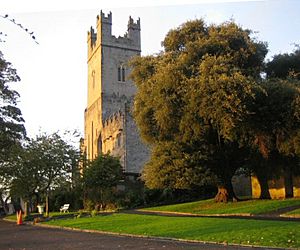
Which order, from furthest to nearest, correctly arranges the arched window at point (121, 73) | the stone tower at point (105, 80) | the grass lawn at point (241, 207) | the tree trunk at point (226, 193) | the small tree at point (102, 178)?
1. the arched window at point (121, 73)
2. the stone tower at point (105, 80)
3. the small tree at point (102, 178)
4. the tree trunk at point (226, 193)
5. the grass lawn at point (241, 207)

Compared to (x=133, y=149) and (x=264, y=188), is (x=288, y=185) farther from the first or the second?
(x=133, y=149)

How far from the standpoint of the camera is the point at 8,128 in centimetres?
3716

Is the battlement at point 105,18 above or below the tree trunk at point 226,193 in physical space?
above

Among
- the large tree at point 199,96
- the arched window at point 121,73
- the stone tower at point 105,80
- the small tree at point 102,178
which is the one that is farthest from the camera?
the arched window at point 121,73

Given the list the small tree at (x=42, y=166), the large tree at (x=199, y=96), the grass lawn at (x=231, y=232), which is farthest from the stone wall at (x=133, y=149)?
the grass lawn at (x=231, y=232)

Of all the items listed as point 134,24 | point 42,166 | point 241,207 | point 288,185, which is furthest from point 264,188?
point 134,24

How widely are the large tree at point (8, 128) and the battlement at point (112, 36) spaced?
33153 mm

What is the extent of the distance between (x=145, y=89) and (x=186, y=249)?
17.1 m

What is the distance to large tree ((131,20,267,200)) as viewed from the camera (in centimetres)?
2373

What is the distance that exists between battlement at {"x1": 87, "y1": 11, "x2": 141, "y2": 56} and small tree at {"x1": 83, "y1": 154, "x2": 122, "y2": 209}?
3389 cm

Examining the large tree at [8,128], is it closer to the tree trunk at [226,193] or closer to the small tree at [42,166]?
the small tree at [42,166]

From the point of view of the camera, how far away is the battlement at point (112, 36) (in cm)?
6988

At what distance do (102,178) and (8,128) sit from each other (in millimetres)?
9003

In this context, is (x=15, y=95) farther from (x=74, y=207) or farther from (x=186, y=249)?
(x=186, y=249)
